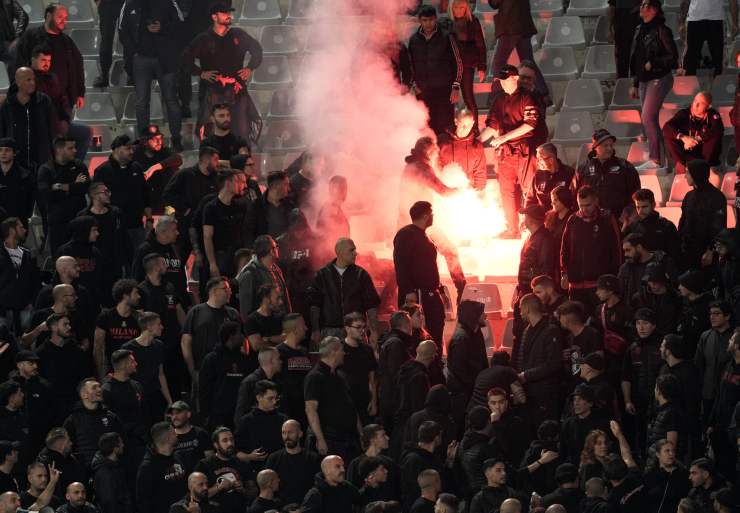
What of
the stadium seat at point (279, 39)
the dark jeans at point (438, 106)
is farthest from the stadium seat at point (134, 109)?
the dark jeans at point (438, 106)

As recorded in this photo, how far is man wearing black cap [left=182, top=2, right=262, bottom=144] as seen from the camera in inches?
688

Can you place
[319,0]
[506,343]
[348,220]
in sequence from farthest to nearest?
[319,0]
[348,220]
[506,343]

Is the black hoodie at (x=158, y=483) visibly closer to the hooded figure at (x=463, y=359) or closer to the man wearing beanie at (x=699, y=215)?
the hooded figure at (x=463, y=359)

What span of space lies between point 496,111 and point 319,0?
13.5ft

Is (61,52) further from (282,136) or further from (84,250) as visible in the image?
(84,250)

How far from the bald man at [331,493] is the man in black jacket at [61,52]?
19.9 feet

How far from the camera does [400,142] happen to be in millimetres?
17562

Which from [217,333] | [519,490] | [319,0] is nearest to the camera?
[519,490]

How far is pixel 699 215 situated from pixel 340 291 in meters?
3.16

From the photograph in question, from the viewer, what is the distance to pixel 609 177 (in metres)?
15.8

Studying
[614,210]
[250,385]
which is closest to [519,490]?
[250,385]

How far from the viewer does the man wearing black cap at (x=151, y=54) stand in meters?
18.1

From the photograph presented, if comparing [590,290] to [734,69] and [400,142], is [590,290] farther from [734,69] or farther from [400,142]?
[734,69]

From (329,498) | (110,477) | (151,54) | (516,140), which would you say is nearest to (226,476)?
(329,498)
